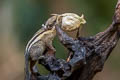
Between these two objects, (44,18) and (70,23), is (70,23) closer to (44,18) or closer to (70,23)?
(70,23)

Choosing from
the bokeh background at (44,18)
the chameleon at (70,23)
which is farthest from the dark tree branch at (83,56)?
the bokeh background at (44,18)

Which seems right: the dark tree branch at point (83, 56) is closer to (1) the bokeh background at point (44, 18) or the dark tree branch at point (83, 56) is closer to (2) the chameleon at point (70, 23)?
(2) the chameleon at point (70, 23)

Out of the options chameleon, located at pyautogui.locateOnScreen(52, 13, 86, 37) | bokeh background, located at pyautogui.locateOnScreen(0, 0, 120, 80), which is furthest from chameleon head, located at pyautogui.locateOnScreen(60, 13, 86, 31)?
bokeh background, located at pyautogui.locateOnScreen(0, 0, 120, 80)

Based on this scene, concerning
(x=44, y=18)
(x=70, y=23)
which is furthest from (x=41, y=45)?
(x=44, y=18)

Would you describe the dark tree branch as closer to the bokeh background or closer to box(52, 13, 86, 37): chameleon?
box(52, 13, 86, 37): chameleon

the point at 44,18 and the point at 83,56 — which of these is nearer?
the point at 83,56

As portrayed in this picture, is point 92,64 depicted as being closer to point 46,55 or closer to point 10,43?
point 46,55
